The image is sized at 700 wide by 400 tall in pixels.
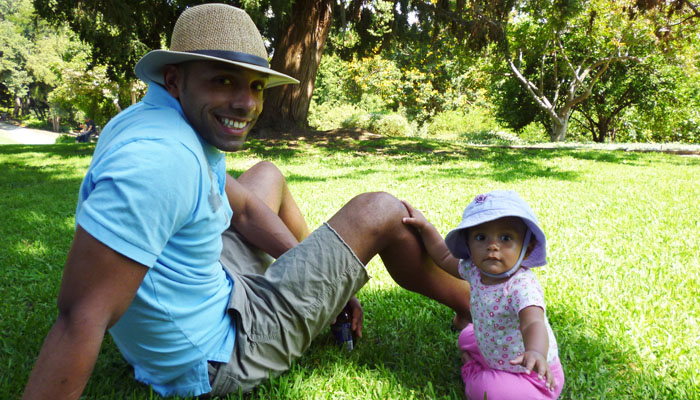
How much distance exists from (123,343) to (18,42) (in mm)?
63935

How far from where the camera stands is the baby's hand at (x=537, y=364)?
1416mm

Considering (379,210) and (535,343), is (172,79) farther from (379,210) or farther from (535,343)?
(535,343)

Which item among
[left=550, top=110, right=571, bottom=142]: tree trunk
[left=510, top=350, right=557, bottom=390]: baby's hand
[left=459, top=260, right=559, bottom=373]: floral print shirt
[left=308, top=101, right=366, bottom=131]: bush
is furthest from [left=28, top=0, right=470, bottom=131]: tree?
[left=308, top=101, right=366, bottom=131]: bush

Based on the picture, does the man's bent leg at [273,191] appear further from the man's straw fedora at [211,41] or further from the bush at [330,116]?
the bush at [330,116]

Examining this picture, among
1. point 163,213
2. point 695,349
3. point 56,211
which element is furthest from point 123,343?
point 56,211

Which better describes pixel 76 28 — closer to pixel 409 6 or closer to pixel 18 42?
pixel 409 6

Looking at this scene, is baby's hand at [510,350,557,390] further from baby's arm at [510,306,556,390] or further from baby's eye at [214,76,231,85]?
baby's eye at [214,76,231,85]

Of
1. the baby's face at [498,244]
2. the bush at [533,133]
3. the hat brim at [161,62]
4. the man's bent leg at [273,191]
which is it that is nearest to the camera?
the hat brim at [161,62]

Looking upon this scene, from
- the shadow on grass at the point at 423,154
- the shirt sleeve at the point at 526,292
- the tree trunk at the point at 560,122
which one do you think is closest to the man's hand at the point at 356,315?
the shirt sleeve at the point at 526,292

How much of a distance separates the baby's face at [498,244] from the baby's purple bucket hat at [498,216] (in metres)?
0.05

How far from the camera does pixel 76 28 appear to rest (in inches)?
357

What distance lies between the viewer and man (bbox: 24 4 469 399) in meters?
1.11

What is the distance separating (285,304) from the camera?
5.92 feet

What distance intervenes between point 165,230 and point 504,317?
4.28 ft
